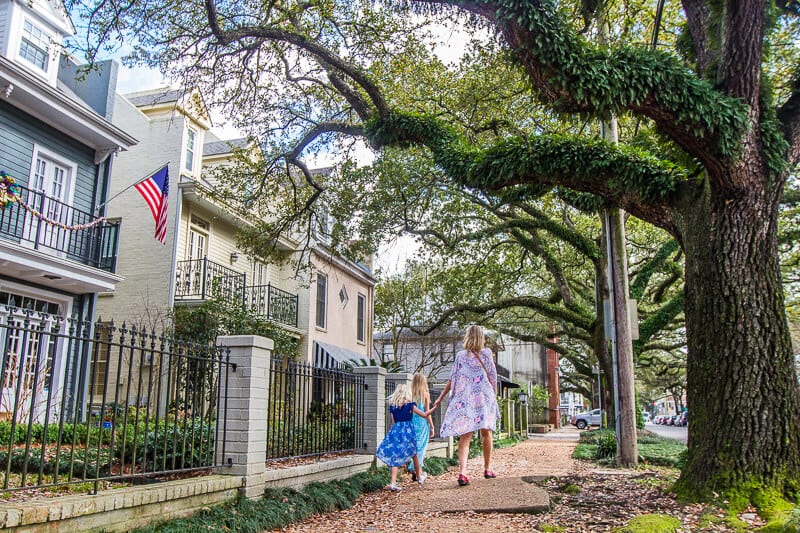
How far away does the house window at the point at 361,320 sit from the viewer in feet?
87.8

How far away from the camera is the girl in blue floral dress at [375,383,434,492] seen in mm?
8672

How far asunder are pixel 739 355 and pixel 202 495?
17.1ft

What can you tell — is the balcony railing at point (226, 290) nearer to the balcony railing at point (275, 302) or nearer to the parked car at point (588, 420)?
the balcony railing at point (275, 302)

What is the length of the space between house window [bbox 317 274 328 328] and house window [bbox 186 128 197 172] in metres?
6.06

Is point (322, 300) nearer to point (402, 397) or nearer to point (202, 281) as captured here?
point (202, 281)

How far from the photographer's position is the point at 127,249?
17969 millimetres

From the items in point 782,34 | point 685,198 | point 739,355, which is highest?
point 782,34

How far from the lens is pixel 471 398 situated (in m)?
7.80

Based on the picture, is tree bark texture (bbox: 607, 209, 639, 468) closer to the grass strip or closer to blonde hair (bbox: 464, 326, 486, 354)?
blonde hair (bbox: 464, 326, 486, 354)

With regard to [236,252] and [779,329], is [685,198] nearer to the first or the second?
[779,329]

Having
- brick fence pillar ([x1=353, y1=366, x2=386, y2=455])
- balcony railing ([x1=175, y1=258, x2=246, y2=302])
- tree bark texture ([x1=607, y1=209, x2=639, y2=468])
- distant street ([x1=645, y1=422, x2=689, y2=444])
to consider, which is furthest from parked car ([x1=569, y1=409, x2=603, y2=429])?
brick fence pillar ([x1=353, y1=366, x2=386, y2=455])

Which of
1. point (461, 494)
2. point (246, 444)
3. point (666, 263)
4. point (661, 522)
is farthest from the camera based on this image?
point (666, 263)

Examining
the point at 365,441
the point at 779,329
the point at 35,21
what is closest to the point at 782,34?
the point at 779,329

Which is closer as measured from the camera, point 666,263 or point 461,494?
point 461,494
